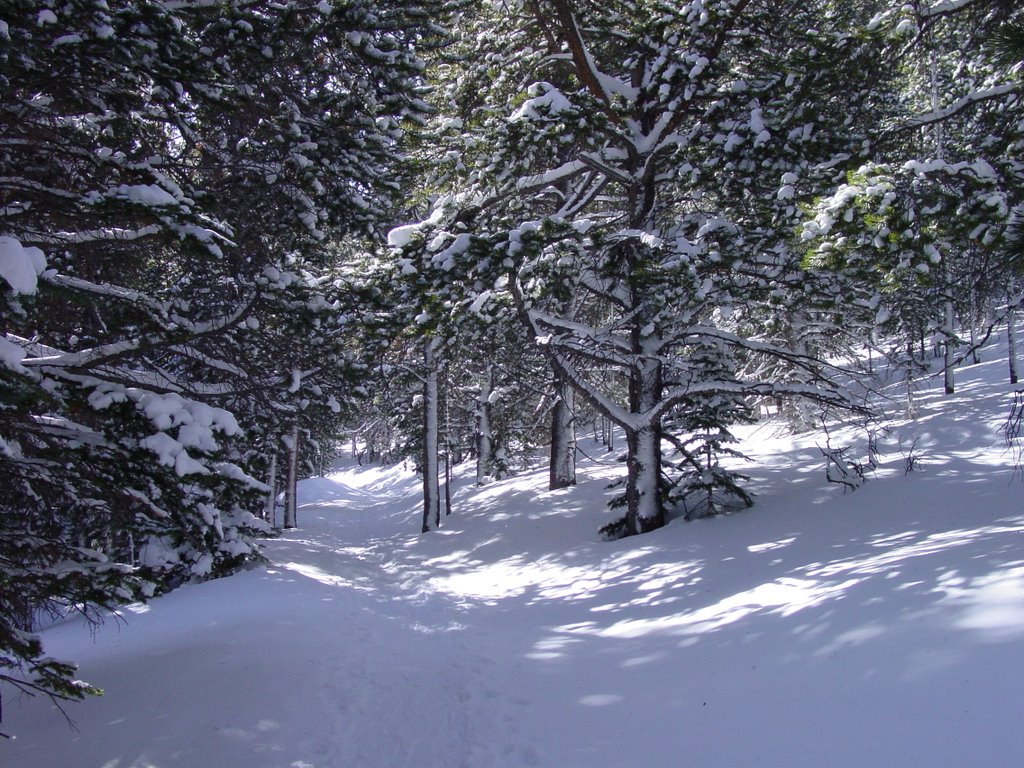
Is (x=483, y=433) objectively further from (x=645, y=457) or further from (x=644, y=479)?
(x=645, y=457)

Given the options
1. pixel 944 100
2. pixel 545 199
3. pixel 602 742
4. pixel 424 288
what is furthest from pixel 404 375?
pixel 944 100

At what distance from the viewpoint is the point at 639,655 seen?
5.90 meters

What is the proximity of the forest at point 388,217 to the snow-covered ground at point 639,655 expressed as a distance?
999 millimetres

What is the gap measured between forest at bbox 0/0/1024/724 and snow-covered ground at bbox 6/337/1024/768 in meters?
1.00

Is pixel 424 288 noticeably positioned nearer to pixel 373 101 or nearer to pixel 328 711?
pixel 373 101

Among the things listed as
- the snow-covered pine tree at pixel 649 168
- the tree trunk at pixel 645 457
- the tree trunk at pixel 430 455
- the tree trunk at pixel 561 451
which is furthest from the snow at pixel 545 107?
the tree trunk at pixel 430 455

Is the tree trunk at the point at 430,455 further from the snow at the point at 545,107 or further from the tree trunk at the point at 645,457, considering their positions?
the snow at the point at 545,107

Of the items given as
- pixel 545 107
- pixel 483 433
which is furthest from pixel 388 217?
pixel 483 433

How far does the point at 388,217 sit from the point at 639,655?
6968 millimetres

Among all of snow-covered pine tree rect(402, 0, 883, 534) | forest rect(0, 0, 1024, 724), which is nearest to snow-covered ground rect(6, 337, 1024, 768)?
forest rect(0, 0, 1024, 724)

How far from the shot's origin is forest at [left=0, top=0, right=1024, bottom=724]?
4.60 metres

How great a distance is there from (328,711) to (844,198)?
6.67 m

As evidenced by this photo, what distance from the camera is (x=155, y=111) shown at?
632cm

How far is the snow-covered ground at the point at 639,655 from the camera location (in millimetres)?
3773
